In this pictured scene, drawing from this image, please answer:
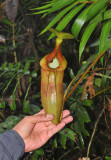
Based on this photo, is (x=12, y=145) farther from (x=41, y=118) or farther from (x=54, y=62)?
(x=54, y=62)

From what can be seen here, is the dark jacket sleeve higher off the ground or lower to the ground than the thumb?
lower

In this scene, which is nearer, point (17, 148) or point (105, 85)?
point (17, 148)

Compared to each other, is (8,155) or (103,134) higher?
(8,155)

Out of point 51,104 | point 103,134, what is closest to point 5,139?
point 51,104

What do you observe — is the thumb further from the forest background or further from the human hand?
the forest background

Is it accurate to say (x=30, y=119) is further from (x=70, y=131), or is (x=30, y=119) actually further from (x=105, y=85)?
(x=105, y=85)

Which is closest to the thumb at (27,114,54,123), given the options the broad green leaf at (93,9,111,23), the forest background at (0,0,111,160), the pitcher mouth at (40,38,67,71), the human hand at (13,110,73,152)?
the human hand at (13,110,73,152)
